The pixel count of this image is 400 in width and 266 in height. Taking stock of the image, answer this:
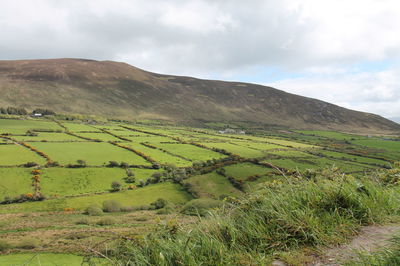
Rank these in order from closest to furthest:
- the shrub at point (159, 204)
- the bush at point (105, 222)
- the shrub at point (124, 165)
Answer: the bush at point (105, 222) < the shrub at point (159, 204) < the shrub at point (124, 165)

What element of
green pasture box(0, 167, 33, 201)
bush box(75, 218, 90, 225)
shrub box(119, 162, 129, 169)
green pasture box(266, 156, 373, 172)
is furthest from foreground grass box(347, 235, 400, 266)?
shrub box(119, 162, 129, 169)

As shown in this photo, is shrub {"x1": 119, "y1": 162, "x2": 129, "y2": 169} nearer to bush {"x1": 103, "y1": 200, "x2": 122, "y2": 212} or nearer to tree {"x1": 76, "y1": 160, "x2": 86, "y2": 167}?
tree {"x1": 76, "y1": 160, "x2": 86, "y2": 167}

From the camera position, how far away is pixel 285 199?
5711 millimetres

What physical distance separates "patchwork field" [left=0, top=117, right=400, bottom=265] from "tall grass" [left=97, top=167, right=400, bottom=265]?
25.4 meters

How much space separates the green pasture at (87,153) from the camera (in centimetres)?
7412

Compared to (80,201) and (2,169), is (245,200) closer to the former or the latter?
(80,201)

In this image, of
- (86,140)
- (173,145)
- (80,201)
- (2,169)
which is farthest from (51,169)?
(173,145)

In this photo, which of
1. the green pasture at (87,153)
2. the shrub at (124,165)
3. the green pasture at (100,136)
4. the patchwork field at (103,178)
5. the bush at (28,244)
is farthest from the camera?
the green pasture at (100,136)

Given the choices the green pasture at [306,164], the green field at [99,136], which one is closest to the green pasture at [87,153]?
the green field at [99,136]

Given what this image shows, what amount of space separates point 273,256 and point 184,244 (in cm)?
138

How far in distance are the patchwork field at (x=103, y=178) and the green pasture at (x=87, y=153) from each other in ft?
0.77

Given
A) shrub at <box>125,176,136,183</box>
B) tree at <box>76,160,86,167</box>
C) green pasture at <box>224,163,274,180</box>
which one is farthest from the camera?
tree at <box>76,160,86,167</box>

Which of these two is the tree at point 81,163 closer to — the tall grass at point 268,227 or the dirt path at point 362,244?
the tall grass at point 268,227

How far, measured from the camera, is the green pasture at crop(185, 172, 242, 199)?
6182 cm
